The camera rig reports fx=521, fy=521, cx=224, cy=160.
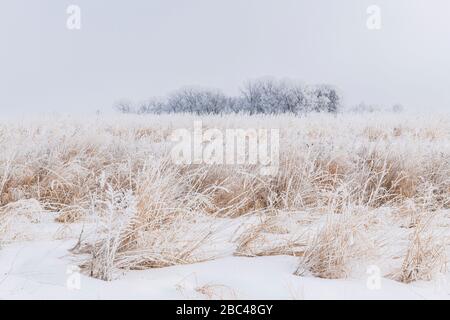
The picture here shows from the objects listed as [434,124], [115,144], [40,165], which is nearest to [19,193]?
[40,165]

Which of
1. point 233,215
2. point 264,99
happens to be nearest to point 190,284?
point 233,215

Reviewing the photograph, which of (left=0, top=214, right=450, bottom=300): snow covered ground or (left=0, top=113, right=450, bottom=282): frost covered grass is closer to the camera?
(left=0, top=214, right=450, bottom=300): snow covered ground

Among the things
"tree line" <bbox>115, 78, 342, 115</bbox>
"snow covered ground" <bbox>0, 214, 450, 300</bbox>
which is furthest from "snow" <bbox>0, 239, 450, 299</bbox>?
"tree line" <bbox>115, 78, 342, 115</bbox>

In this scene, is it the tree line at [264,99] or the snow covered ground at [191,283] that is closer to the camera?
the snow covered ground at [191,283]

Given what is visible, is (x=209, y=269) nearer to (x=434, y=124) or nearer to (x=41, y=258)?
(x=41, y=258)

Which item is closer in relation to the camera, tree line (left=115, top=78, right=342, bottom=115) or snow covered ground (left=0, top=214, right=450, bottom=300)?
snow covered ground (left=0, top=214, right=450, bottom=300)

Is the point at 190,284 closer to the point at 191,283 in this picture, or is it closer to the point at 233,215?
the point at 191,283

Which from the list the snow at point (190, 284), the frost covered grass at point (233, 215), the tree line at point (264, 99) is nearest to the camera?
the snow at point (190, 284)

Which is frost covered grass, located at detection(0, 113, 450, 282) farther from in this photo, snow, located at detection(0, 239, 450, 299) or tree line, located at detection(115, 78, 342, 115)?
tree line, located at detection(115, 78, 342, 115)

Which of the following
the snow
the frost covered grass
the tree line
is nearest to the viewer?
the snow

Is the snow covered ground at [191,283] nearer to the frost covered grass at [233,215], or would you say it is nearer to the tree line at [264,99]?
the frost covered grass at [233,215]

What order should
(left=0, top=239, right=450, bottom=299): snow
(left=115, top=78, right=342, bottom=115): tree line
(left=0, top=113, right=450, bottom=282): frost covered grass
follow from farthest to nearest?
(left=115, top=78, right=342, bottom=115): tree line → (left=0, top=113, right=450, bottom=282): frost covered grass → (left=0, top=239, right=450, bottom=299): snow

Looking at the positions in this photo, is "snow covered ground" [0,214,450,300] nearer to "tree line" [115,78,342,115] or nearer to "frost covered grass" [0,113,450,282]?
"frost covered grass" [0,113,450,282]

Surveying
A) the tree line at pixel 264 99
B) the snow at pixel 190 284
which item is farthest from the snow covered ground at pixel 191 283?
the tree line at pixel 264 99
